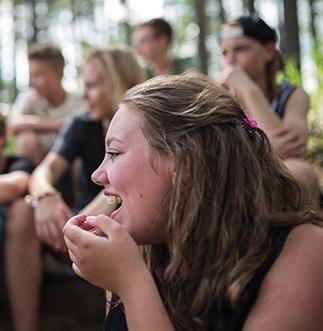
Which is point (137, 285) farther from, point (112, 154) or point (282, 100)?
point (282, 100)

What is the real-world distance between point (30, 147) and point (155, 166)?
3.43 meters

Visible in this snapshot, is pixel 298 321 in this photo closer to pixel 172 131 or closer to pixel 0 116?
pixel 172 131

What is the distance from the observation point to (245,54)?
4016 millimetres

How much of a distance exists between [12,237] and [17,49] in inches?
1256

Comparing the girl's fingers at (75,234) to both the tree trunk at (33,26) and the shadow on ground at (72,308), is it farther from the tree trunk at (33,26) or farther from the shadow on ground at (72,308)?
the tree trunk at (33,26)

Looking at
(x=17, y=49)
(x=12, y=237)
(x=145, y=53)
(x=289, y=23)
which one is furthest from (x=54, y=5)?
(x=12, y=237)

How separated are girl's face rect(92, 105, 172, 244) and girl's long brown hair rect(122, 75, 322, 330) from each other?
31mm

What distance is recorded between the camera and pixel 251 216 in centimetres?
175

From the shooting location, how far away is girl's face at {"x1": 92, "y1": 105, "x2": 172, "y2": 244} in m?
1.78

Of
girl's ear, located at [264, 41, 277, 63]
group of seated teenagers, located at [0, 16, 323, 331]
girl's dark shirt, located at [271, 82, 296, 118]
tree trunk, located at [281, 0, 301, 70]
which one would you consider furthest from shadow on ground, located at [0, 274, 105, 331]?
tree trunk, located at [281, 0, 301, 70]

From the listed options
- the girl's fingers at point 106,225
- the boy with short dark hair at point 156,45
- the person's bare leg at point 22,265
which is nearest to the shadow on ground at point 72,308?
the person's bare leg at point 22,265

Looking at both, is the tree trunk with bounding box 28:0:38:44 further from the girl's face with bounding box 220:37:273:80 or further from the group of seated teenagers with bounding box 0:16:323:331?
the girl's face with bounding box 220:37:273:80

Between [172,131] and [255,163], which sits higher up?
[172,131]

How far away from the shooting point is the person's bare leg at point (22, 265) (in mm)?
3730
